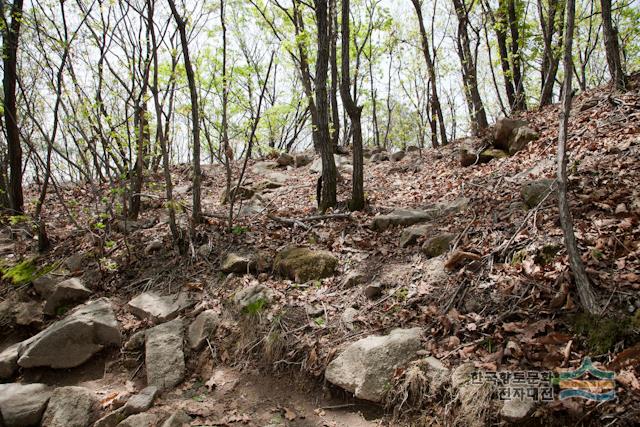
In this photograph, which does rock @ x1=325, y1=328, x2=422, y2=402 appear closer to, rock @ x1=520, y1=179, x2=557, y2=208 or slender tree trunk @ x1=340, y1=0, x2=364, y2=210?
rock @ x1=520, y1=179, x2=557, y2=208

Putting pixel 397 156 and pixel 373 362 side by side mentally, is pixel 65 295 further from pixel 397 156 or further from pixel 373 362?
pixel 397 156

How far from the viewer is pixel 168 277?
229 inches

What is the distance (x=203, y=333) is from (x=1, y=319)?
11.9ft

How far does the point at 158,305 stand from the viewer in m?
5.29

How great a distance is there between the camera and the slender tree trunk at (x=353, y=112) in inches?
245

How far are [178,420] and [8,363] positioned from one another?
3046 millimetres

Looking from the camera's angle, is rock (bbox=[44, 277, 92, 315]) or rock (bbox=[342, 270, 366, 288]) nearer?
rock (bbox=[342, 270, 366, 288])

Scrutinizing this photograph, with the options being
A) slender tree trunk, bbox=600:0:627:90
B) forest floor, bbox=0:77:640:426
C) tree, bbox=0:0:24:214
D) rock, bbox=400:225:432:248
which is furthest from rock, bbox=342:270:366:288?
tree, bbox=0:0:24:214

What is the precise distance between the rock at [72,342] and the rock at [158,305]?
1.24ft

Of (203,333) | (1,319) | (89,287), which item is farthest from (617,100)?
(1,319)

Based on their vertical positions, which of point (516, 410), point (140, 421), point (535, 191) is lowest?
point (140, 421)

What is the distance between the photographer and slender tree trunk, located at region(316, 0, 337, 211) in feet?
20.5

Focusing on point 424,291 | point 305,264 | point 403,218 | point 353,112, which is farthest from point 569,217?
point 353,112

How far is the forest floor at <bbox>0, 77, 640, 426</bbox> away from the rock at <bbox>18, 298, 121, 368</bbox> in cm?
17
